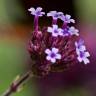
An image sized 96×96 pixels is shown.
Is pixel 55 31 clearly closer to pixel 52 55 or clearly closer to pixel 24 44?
pixel 52 55

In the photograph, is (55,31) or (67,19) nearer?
(55,31)

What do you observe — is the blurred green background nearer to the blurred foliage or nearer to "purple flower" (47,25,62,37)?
the blurred foliage

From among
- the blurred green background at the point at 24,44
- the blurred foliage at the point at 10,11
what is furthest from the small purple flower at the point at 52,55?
the blurred foliage at the point at 10,11

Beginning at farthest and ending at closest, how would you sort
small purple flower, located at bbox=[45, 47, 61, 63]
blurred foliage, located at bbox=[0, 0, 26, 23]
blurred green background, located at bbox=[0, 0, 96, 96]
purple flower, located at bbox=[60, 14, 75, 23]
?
blurred foliage, located at bbox=[0, 0, 26, 23]
blurred green background, located at bbox=[0, 0, 96, 96]
purple flower, located at bbox=[60, 14, 75, 23]
small purple flower, located at bbox=[45, 47, 61, 63]

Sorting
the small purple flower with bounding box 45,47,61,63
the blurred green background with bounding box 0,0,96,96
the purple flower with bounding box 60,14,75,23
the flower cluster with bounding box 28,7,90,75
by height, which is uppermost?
the blurred green background with bounding box 0,0,96,96

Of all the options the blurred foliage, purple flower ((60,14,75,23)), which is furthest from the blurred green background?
purple flower ((60,14,75,23))

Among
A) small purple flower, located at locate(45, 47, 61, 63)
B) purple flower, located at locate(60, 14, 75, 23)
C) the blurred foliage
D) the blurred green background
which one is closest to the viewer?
small purple flower, located at locate(45, 47, 61, 63)

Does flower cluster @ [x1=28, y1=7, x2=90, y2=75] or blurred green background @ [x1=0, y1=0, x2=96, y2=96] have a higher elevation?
blurred green background @ [x1=0, y1=0, x2=96, y2=96]

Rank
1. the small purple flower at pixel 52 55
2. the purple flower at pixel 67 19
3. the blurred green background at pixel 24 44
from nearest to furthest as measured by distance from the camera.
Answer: the small purple flower at pixel 52 55 → the purple flower at pixel 67 19 → the blurred green background at pixel 24 44

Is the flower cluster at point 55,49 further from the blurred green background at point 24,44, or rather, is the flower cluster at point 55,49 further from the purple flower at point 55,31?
the blurred green background at point 24,44

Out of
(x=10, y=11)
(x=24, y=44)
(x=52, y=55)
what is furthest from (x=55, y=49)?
(x=10, y=11)
